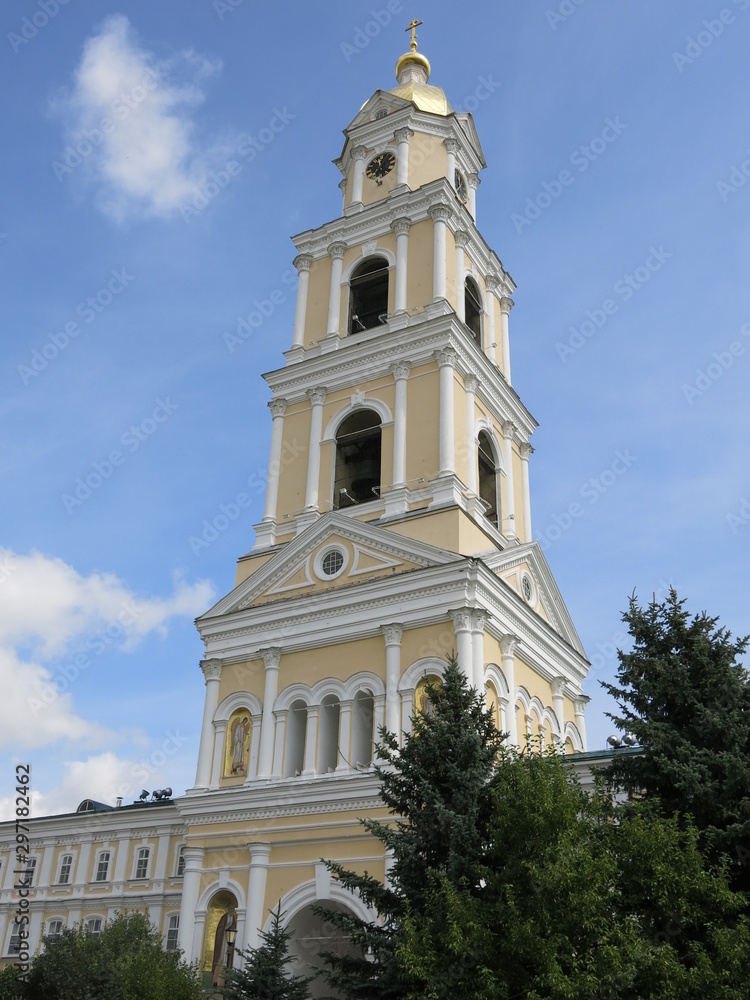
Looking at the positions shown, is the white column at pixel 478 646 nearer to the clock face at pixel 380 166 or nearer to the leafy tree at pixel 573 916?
the leafy tree at pixel 573 916

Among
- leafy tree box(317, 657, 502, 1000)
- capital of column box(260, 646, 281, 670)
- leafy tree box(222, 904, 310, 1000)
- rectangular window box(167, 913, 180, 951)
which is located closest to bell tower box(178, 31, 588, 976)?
capital of column box(260, 646, 281, 670)

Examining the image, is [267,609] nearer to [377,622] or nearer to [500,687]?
[377,622]

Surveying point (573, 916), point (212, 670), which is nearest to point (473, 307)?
point (212, 670)

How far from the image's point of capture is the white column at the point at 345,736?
76.2 feet

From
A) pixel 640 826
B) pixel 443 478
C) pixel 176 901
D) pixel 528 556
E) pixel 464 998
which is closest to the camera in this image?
pixel 464 998

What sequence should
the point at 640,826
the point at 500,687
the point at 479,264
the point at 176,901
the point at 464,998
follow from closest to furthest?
1. the point at 464,998
2. the point at 640,826
3. the point at 500,687
4. the point at 176,901
5. the point at 479,264

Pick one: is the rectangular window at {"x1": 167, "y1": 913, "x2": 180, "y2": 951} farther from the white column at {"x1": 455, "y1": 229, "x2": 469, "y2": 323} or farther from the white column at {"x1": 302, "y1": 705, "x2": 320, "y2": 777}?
the white column at {"x1": 455, "y1": 229, "x2": 469, "y2": 323}

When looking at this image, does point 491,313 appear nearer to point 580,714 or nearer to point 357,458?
point 357,458

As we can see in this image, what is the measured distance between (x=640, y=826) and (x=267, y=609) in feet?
47.7

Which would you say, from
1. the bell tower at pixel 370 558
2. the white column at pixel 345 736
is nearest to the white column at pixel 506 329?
the bell tower at pixel 370 558

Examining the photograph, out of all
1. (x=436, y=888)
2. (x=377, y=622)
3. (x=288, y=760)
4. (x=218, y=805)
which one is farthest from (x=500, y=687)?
(x=436, y=888)

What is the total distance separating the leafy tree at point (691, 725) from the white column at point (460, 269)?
51.5 feet

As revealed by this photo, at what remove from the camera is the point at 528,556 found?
27922mm

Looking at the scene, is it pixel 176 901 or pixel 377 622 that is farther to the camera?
pixel 176 901
